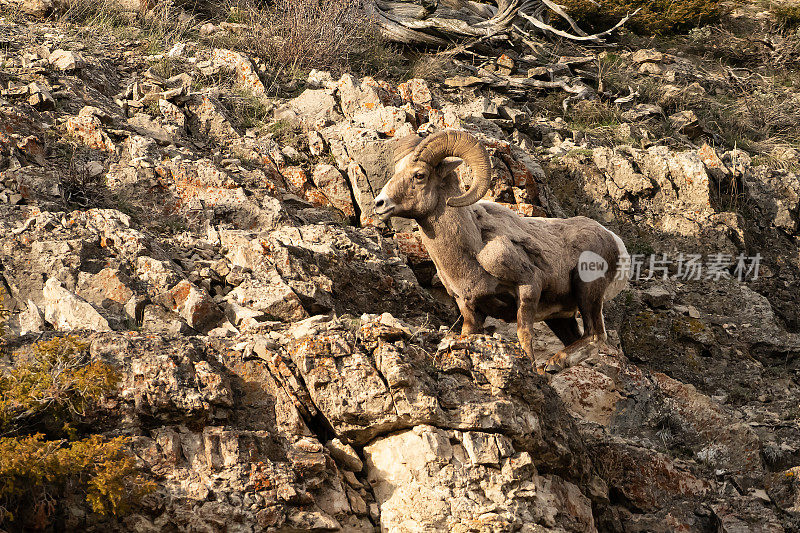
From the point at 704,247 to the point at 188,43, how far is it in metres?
8.68

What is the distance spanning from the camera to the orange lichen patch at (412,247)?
Answer: 390 inches

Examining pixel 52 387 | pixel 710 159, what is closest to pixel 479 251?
pixel 52 387

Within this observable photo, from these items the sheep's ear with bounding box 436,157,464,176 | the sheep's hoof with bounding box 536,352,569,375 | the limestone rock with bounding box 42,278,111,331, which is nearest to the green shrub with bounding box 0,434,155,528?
the limestone rock with bounding box 42,278,111,331

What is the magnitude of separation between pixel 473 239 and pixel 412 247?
1.75 meters

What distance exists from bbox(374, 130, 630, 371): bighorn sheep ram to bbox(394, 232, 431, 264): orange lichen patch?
1216mm

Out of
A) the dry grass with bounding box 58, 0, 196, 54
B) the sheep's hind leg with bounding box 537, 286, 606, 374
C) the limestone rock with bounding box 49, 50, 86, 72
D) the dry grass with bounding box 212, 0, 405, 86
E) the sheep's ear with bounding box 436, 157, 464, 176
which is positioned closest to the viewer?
the sheep's ear with bounding box 436, 157, 464, 176

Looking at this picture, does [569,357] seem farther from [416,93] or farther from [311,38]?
[311,38]

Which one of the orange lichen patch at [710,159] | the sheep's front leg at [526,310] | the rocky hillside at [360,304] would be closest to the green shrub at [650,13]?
the rocky hillside at [360,304]

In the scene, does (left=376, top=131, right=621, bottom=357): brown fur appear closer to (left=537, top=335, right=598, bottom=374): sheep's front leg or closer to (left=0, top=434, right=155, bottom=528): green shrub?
(left=537, top=335, right=598, bottom=374): sheep's front leg

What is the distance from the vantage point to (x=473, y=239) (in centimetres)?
833

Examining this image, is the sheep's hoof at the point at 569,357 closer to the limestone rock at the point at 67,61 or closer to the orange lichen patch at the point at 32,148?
the orange lichen patch at the point at 32,148

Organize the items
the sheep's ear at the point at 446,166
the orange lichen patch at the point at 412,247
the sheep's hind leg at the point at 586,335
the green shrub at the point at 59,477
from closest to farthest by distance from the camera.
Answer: the green shrub at the point at 59,477 < the sheep's ear at the point at 446,166 < the sheep's hind leg at the point at 586,335 < the orange lichen patch at the point at 412,247

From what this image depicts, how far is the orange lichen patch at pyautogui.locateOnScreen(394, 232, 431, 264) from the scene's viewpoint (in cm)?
990

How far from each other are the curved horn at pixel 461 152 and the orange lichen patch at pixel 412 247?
1652 millimetres
